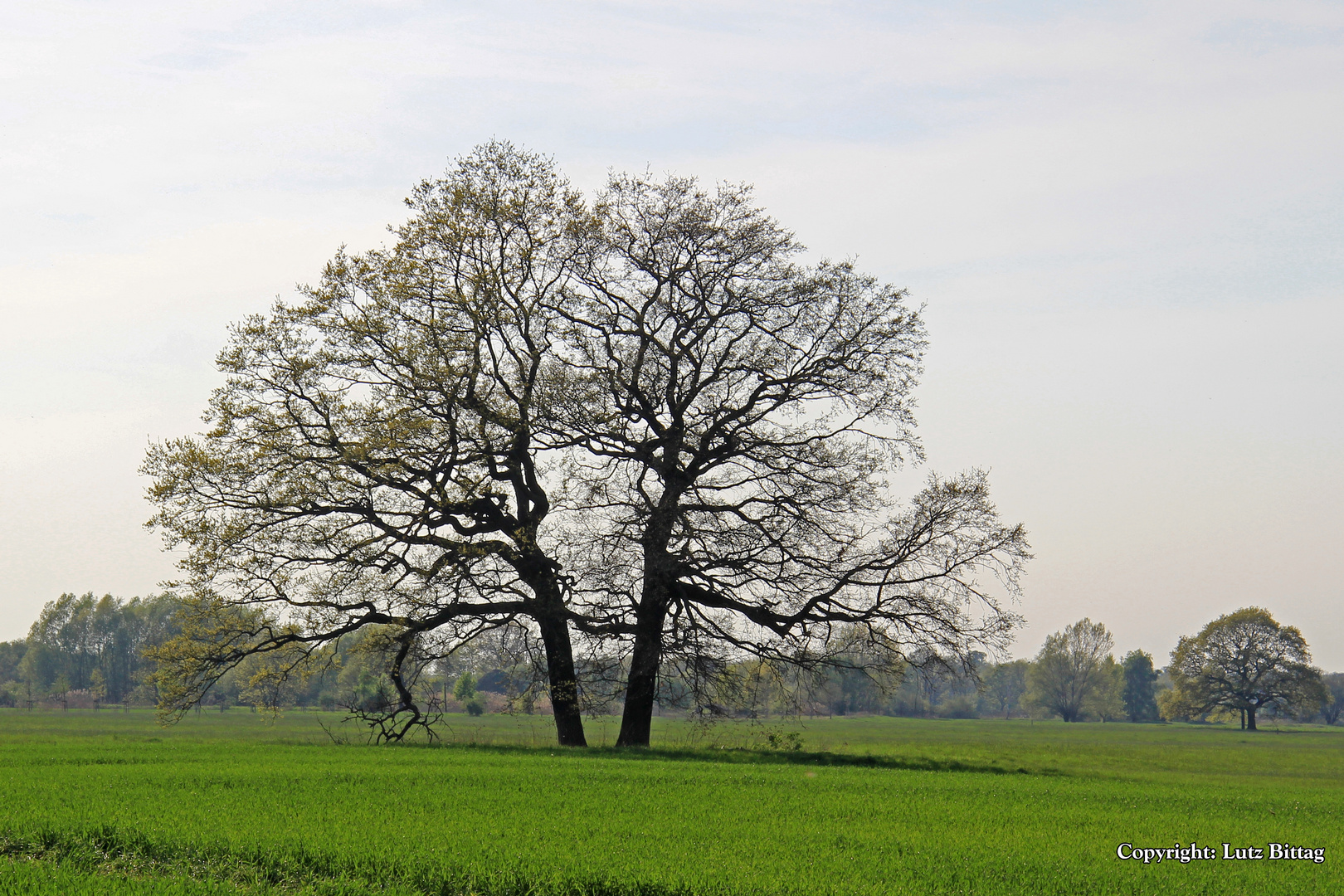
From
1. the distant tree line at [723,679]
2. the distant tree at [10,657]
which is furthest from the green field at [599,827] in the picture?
the distant tree at [10,657]

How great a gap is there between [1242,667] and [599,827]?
340 feet

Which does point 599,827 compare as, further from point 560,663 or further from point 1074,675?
point 1074,675

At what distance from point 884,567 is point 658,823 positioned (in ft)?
57.0

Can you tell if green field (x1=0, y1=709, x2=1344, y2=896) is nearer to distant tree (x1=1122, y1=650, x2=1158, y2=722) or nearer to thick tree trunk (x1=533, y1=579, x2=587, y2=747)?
thick tree trunk (x1=533, y1=579, x2=587, y2=747)

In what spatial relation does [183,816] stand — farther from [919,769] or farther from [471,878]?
[919,769]

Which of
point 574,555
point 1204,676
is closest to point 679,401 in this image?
point 574,555

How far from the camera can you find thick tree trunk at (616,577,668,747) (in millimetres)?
29453

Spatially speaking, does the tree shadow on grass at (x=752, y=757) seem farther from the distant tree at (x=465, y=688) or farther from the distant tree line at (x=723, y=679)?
the distant tree at (x=465, y=688)

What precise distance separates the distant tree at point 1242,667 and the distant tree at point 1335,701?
6008 cm

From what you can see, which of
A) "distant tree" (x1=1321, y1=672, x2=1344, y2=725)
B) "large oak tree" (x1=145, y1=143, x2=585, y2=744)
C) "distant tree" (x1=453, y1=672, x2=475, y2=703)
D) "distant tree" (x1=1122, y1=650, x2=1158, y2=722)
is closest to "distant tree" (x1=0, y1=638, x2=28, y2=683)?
"distant tree" (x1=453, y1=672, x2=475, y2=703)

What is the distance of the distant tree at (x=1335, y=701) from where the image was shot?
6112 inches

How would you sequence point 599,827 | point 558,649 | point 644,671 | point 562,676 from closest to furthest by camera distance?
point 599,827, point 644,671, point 562,676, point 558,649

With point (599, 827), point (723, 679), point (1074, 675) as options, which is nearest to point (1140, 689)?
point (1074, 675)

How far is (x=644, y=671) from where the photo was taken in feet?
100
